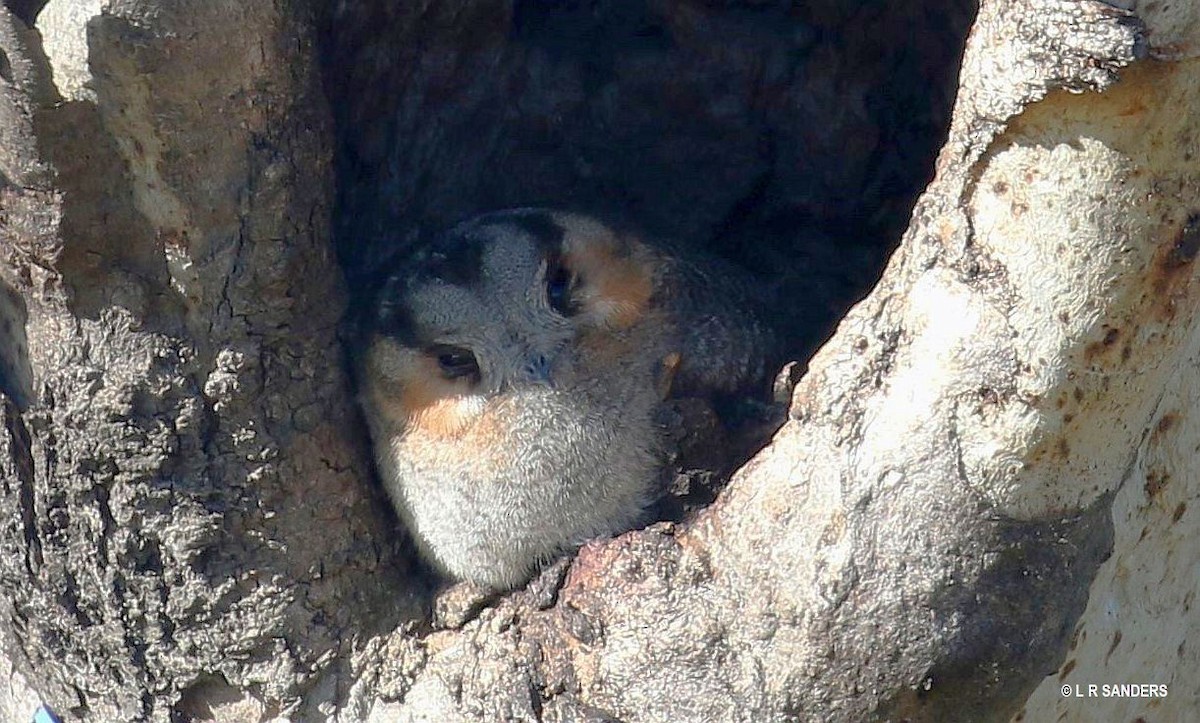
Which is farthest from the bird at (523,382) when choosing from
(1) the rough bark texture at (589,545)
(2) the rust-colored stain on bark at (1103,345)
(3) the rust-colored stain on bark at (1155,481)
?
(2) the rust-colored stain on bark at (1103,345)

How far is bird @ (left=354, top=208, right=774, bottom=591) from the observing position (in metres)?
2.42

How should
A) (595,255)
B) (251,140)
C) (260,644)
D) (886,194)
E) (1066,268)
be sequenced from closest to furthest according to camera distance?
(1066,268), (251,140), (260,644), (595,255), (886,194)

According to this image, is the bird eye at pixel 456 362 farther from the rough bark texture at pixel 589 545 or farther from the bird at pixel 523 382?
the rough bark texture at pixel 589 545

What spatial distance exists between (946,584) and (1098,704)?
75 cm

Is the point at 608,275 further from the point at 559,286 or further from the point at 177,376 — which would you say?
the point at 177,376

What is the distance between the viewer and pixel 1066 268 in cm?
161

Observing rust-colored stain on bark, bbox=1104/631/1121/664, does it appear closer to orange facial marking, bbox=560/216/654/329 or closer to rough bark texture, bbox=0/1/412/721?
orange facial marking, bbox=560/216/654/329

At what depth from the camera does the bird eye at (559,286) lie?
257 cm

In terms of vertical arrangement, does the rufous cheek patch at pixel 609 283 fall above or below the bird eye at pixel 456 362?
above

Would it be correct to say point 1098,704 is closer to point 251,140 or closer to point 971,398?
point 971,398

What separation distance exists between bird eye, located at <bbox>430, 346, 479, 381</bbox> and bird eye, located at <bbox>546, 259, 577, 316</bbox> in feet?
0.59

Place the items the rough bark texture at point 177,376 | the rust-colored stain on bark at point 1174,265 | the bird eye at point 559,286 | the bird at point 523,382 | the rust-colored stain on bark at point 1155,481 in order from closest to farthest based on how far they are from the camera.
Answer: the rust-colored stain on bark at point 1174,265
the rough bark texture at point 177,376
the rust-colored stain on bark at point 1155,481
the bird at point 523,382
the bird eye at point 559,286

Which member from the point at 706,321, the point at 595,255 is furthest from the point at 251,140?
the point at 706,321

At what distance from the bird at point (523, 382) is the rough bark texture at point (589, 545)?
119mm
